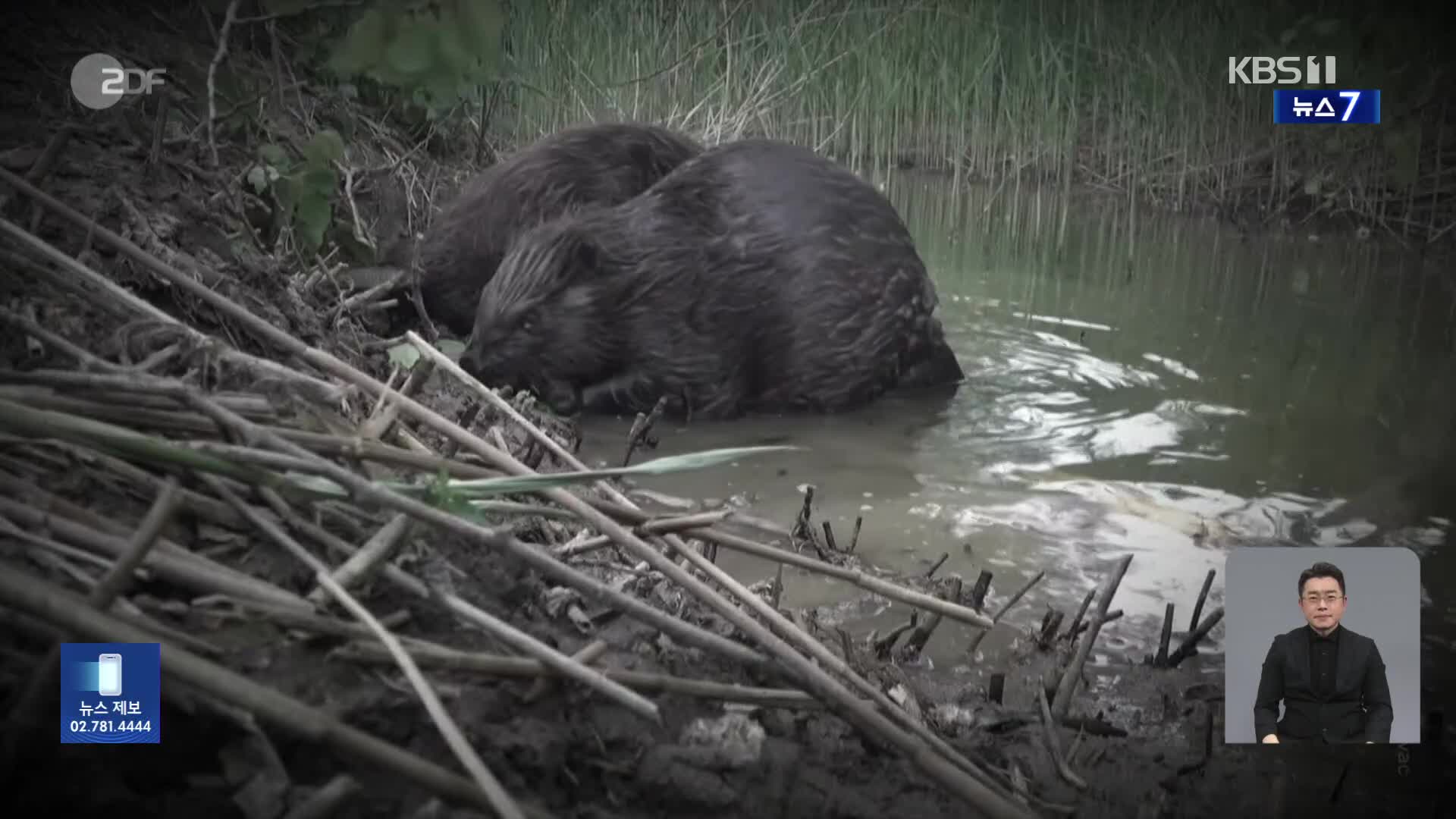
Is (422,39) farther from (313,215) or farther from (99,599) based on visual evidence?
(99,599)

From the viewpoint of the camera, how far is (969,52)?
2.74 m

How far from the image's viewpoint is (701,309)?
10.3 ft

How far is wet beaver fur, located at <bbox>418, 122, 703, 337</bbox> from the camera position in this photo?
144 inches

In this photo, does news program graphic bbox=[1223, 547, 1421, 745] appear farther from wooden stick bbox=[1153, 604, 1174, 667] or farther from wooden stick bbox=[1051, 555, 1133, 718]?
wooden stick bbox=[1153, 604, 1174, 667]

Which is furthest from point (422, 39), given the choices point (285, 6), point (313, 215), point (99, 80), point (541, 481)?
point (541, 481)

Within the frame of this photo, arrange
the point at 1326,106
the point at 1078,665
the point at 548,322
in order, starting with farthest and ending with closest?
the point at 548,322 < the point at 1326,106 < the point at 1078,665

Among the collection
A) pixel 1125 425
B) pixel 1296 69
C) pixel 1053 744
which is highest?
pixel 1296 69

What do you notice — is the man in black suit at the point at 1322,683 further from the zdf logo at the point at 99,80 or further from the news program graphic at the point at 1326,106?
the zdf logo at the point at 99,80

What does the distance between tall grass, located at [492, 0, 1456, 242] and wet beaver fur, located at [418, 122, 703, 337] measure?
140mm

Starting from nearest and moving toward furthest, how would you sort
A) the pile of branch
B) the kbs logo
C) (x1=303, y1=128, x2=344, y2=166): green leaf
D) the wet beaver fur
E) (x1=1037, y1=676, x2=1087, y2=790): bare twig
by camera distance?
the pile of branch, (x1=1037, y1=676, x2=1087, y2=790): bare twig, the kbs logo, (x1=303, y1=128, x2=344, y2=166): green leaf, the wet beaver fur

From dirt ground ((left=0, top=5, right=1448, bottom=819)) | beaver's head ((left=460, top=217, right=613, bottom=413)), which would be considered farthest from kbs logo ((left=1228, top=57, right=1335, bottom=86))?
beaver's head ((left=460, top=217, right=613, bottom=413))

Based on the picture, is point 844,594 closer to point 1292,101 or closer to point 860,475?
point 860,475

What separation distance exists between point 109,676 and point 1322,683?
1139 mm

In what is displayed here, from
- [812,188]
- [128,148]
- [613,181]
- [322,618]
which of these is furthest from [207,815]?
[613,181]
